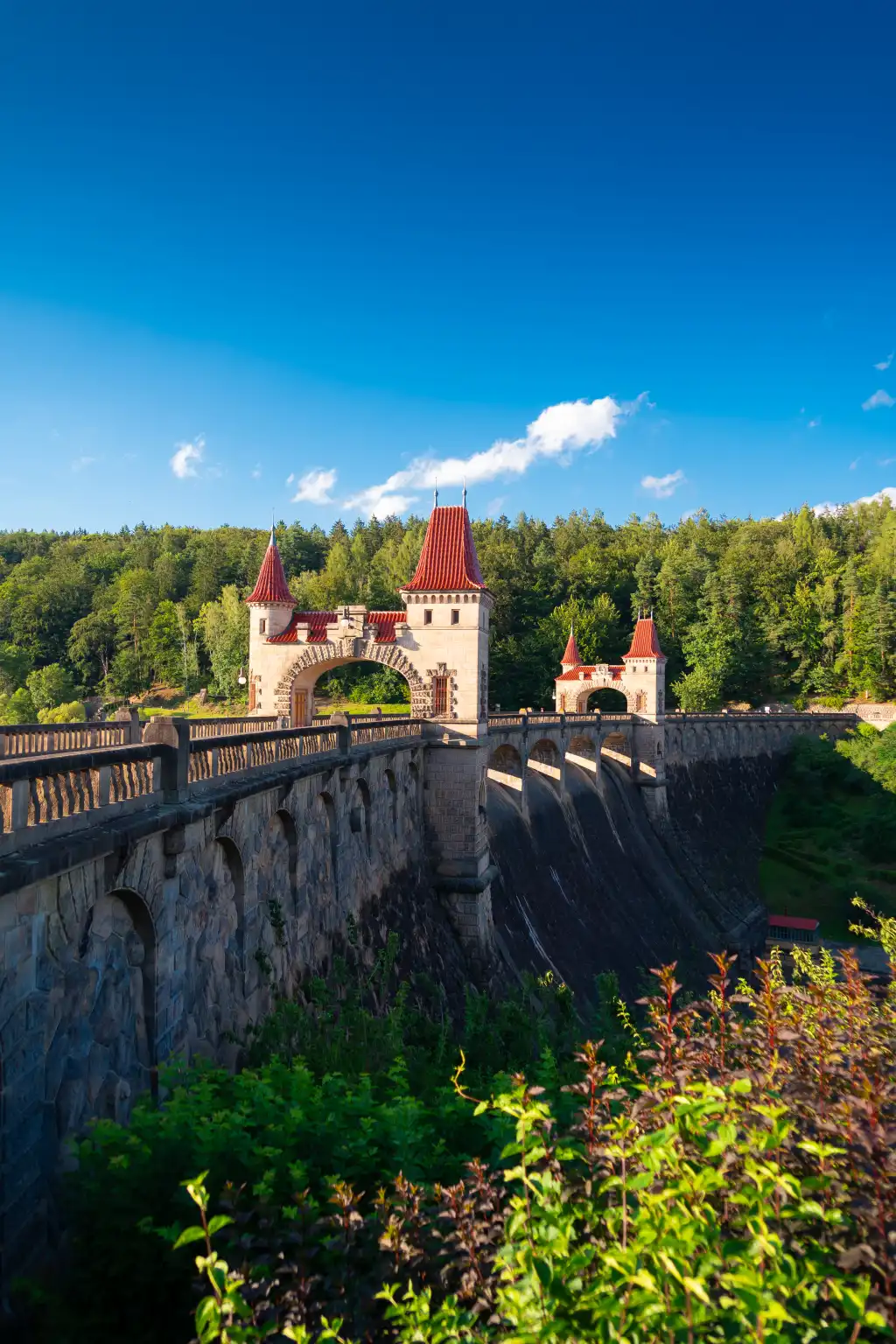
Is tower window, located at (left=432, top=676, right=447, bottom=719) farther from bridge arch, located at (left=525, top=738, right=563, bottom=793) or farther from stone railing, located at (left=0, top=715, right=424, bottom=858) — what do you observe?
stone railing, located at (left=0, top=715, right=424, bottom=858)

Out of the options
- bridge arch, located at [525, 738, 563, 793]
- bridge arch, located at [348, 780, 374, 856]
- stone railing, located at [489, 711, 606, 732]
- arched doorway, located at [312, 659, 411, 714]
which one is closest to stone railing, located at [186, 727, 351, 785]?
bridge arch, located at [348, 780, 374, 856]

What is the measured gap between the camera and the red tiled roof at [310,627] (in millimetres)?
26000

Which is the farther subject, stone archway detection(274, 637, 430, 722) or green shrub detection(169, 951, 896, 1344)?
stone archway detection(274, 637, 430, 722)

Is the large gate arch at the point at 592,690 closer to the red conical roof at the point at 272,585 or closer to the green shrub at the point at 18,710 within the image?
the red conical roof at the point at 272,585

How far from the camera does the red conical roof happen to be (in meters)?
26.4

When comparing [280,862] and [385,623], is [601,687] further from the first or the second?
[280,862]

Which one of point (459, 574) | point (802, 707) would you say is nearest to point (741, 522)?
point (802, 707)

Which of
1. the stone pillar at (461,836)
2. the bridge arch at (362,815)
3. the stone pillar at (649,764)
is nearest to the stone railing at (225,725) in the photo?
the bridge arch at (362,815)

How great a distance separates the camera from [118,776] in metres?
7.62

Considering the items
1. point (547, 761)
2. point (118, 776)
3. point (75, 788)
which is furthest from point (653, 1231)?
point (547, 761)

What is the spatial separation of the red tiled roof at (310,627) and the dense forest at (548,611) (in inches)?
1693

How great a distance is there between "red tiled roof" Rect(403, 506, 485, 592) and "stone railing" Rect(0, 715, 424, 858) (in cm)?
1145

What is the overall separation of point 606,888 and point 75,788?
29.1 m

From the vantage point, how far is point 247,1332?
308cm
